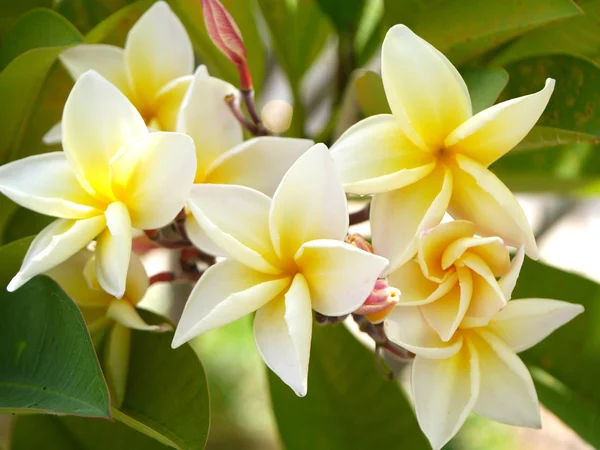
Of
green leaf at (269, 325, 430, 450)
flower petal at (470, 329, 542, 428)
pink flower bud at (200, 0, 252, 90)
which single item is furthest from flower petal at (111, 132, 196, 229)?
green leaf at (269, 325, 430, 450)

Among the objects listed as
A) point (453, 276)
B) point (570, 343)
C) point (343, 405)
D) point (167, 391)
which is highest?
point (453, 276)

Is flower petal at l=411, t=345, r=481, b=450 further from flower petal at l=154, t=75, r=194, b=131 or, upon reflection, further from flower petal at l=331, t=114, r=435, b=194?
flower petal at l=154, t=75, r=194, b=131

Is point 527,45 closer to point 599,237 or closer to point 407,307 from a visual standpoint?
point 407,307

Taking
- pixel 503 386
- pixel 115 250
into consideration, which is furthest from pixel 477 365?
pixel 115 250

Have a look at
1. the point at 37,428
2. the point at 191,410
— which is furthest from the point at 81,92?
the point at 37,428

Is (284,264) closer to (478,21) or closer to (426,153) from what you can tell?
(426,153)

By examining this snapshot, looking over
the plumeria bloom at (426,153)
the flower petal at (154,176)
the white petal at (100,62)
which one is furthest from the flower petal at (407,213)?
the white petal at (100,62)

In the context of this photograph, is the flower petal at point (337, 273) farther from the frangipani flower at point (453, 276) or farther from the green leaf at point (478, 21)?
the green leaf at point (478, 21)
